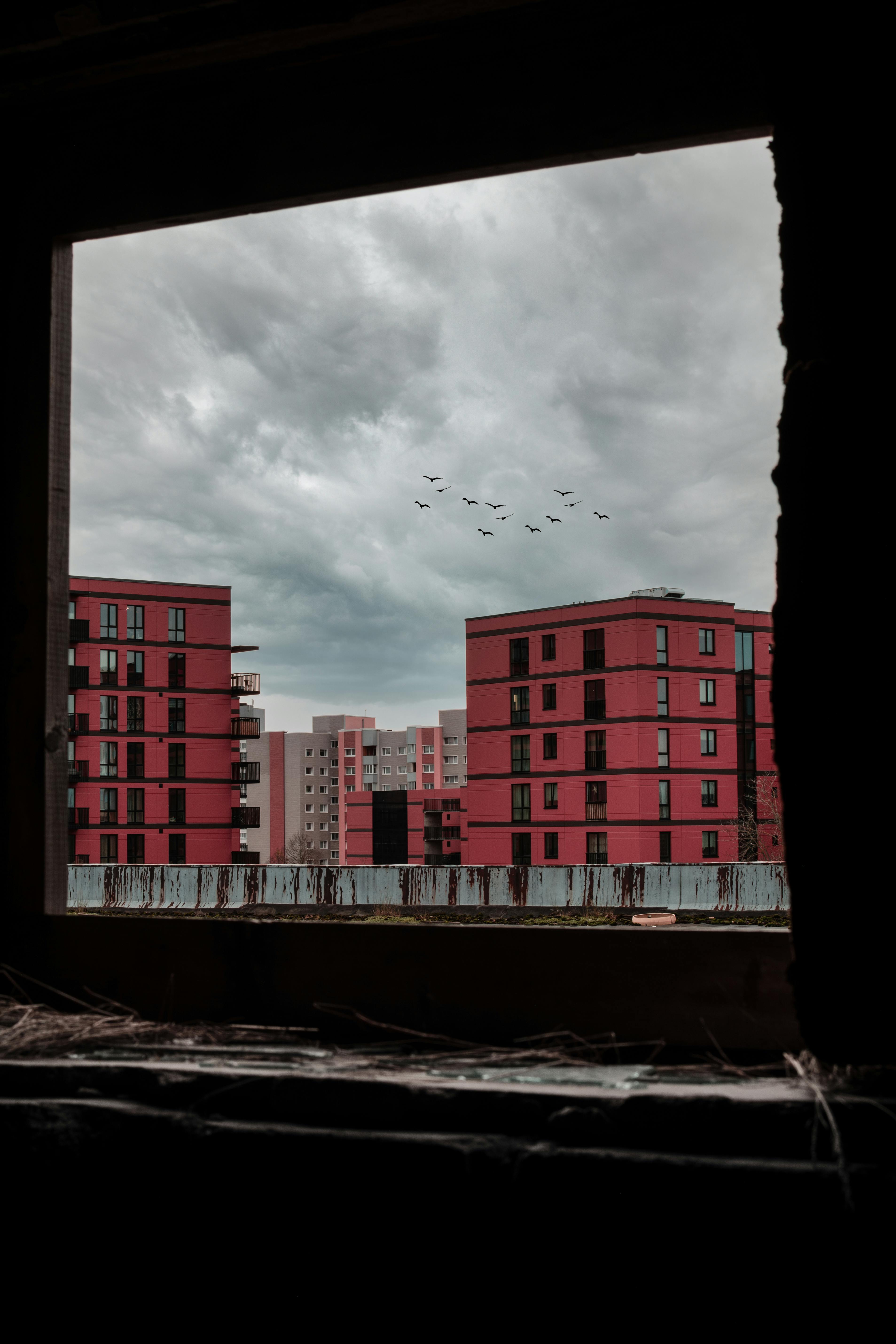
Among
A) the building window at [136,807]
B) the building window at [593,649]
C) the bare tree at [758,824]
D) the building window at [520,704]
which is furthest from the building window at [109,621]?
the bare tree at [758,824]

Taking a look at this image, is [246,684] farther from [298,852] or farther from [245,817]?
[298,852]

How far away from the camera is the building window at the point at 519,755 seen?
3925cm

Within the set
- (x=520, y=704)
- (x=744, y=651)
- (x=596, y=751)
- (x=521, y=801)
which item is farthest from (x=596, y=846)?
(x=744, y=651)

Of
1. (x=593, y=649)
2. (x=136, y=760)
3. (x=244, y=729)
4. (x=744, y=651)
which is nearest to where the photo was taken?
(x=136, y=760)

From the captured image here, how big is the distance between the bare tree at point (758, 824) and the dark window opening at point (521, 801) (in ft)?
27.1

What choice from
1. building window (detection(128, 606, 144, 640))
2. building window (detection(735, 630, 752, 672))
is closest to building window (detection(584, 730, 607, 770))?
building window (detection(735, 630, 752, 672))

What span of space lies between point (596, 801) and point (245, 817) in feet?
52.2

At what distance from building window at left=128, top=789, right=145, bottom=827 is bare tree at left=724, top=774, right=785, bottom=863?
23.5m

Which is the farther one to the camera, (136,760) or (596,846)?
(596,846)

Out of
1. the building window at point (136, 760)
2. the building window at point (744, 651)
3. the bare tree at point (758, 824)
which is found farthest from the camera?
the building window at point (744, 651)

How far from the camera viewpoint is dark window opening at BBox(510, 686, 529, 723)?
130 ft

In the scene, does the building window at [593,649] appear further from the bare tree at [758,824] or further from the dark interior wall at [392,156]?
the dark interior wall at [392,156]

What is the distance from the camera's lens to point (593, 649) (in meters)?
37.8

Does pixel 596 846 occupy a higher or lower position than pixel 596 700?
lower
